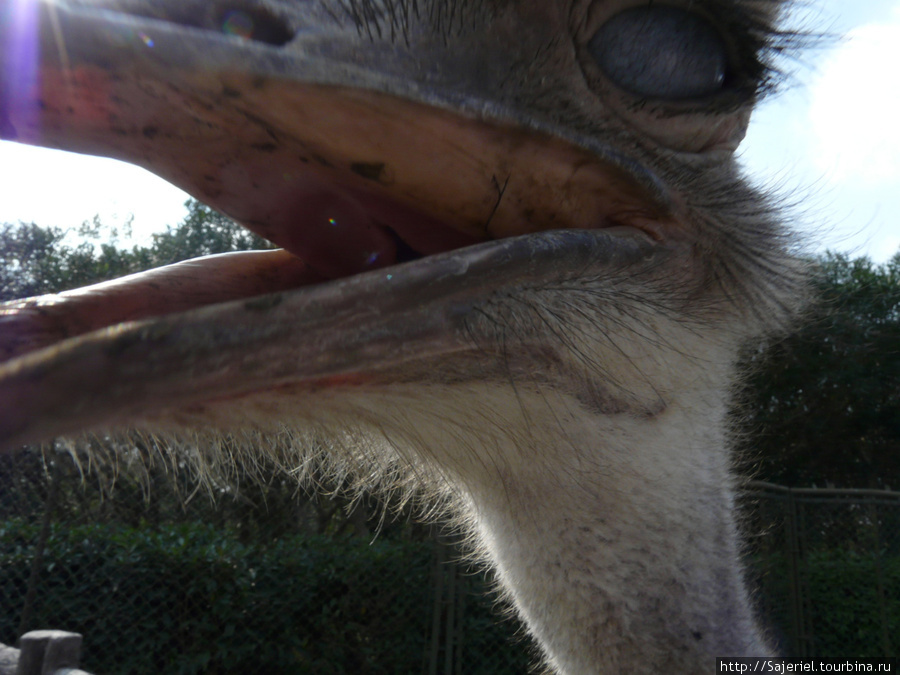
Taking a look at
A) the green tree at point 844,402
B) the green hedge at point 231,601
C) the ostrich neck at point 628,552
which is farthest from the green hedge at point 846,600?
the ostrich neck at point 628,552

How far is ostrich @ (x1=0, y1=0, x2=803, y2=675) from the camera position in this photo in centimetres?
75

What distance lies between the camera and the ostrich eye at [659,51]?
3.86 feet

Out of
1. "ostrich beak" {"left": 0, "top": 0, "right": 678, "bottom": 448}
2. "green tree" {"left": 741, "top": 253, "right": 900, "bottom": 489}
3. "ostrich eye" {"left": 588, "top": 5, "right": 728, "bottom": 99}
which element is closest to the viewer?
"ostrich beak" {"left": 0, "top": 0, "right": 678, "bottom": 448}

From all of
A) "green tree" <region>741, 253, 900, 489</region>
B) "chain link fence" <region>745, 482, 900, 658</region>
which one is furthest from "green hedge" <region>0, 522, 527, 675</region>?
"green tree" <region>741, 253, 900, 489</region>

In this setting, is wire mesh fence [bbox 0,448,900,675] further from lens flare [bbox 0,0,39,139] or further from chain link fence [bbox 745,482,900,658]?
lens flare [bbox 0,0,39,139]

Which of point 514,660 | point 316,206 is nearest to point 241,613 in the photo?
point 514,660

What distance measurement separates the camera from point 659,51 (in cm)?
120

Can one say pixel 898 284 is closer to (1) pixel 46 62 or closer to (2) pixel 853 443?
(2) pixel 853 443

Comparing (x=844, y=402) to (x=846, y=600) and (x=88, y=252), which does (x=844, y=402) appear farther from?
(x=88, y=252)

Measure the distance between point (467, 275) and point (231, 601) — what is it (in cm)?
526

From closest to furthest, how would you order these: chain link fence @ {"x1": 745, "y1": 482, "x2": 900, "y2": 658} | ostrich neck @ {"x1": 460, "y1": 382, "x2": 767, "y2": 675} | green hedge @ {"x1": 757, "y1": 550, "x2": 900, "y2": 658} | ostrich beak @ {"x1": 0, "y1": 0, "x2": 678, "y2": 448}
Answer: ostrich beak @ {"x1": 0, "y1": 0, "x2": 678, "y2": 448}, ostrich neck @ {"x1": 460, "y1": 382, "x2": 767, "y2": 675}, chain link fence @ {"x1": 745, "y1": 482, "x2": 900, "y2": 658}, green hedge @ {"x1": 757, "y1": 550, "x2": 900, "y2": 658}

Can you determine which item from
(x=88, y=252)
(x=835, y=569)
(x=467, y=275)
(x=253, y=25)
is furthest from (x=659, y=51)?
(x=88, y=252)

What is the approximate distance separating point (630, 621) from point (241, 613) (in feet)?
15.6

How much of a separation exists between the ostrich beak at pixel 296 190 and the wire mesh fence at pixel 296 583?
3.33m
